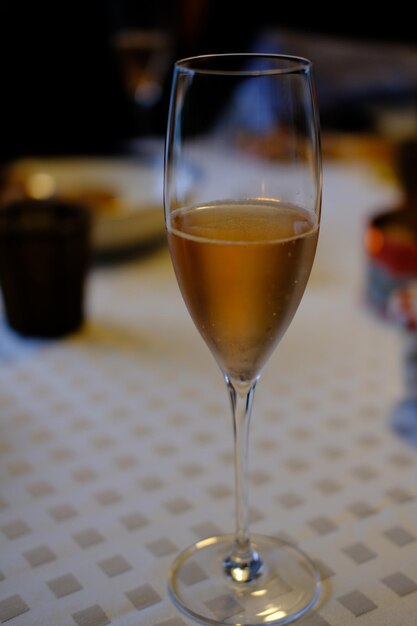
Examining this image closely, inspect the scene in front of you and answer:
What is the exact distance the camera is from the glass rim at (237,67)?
55 centimetres

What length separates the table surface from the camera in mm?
610

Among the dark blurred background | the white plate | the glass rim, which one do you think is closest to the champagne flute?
the glass rim

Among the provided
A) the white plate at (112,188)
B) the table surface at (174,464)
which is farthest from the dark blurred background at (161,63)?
the table surface at (174,464)

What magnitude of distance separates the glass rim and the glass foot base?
16.1 inches

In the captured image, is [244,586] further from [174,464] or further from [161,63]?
[161,63]

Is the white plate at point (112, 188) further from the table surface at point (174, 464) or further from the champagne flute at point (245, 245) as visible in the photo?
the champagne flute at point (245, 245)

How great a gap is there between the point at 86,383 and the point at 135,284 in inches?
13.6

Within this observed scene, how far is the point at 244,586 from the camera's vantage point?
62cm

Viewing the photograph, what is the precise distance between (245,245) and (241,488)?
215mm

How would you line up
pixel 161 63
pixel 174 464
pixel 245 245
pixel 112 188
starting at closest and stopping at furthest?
pixel 245 245
pixel 174 464
pixel 112 188
pixel 161 63

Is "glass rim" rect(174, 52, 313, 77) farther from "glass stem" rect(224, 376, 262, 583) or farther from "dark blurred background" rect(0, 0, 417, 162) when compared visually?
"dark blurred background" rect(0, 0, 417, 162)

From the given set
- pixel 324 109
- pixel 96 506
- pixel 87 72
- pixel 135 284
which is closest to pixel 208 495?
pixel 96 506

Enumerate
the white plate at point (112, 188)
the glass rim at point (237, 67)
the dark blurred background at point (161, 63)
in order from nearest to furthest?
the glass rim at point (237, 67)
the white plate at point (112, 188)
the dark blurred background at point (161, 63)

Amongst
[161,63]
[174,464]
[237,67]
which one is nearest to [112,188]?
[161,63]
